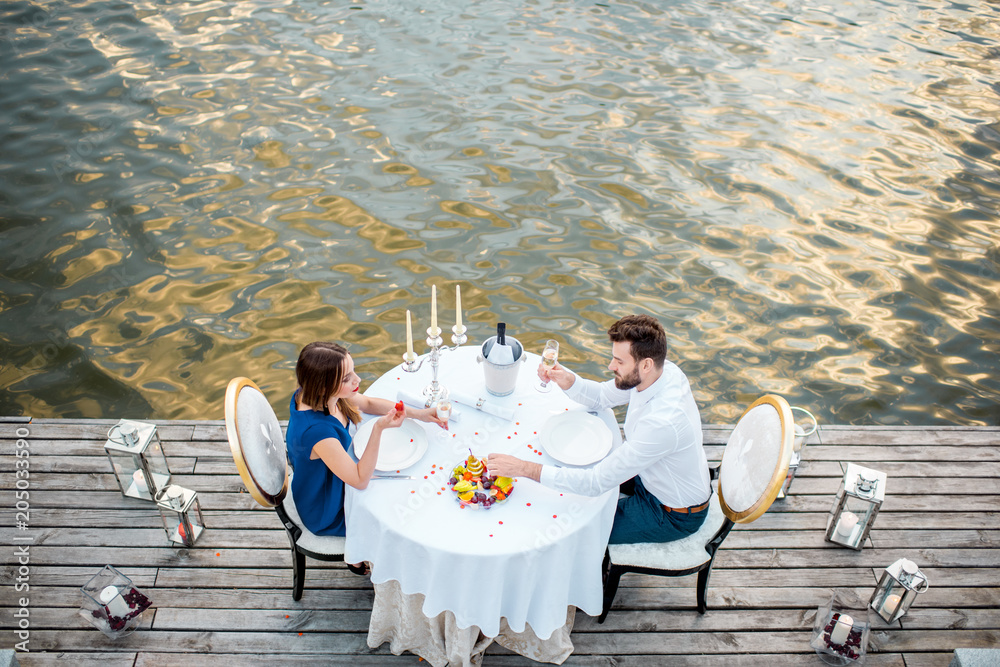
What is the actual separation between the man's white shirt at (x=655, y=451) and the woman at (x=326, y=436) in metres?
0.73

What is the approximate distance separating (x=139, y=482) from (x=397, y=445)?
1.93 metres

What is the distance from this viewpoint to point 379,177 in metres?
7.05

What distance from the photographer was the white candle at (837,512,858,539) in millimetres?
3697

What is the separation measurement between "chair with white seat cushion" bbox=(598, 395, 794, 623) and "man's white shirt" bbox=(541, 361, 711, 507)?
160 millimetres

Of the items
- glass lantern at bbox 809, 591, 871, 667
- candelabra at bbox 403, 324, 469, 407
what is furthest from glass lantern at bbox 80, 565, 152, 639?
glass lantern at bbox 809, 591, 871, 667

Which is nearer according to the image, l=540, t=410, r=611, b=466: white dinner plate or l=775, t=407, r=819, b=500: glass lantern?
l=540, t=410, r=611, b=466: white dinner plate

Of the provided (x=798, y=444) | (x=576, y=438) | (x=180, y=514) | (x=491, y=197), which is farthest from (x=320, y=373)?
(x=491, y=197)

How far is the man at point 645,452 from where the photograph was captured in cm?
267

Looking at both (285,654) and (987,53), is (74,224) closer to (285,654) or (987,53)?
(285,654)

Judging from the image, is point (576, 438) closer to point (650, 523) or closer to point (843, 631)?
point (650, 523)

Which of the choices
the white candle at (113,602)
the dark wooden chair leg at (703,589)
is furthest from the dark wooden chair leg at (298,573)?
the dark wooden chair leg at (703,589)

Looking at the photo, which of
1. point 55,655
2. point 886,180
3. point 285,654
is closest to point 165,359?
point 55,655

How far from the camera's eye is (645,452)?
8.91 feet

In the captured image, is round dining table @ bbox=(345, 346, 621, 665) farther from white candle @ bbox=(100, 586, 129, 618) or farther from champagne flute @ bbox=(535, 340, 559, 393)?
white candle @ bbox=(100, 586, 129, 618)
